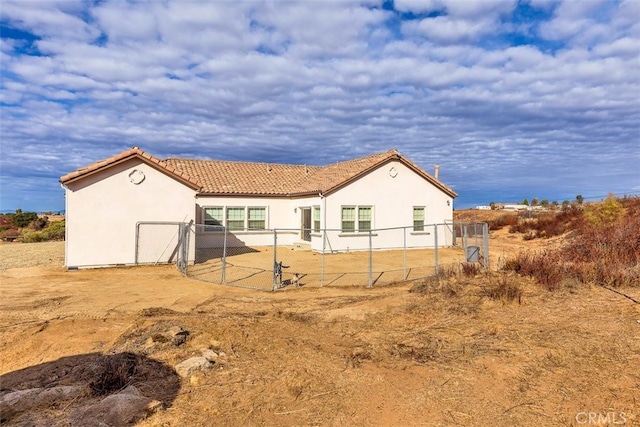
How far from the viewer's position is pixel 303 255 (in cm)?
2027

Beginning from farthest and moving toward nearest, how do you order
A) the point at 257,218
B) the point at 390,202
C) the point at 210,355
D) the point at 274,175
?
1. the point at 274,175
2. the point at 257,218
3. the point at 390,202
4. the point at 210,355

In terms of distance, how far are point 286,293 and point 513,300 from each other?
571 cm

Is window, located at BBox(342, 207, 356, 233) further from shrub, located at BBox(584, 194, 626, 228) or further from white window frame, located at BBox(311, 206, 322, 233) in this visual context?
shrub, located at BBox(584, 194, 626, 228)

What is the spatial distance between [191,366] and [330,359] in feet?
6.57

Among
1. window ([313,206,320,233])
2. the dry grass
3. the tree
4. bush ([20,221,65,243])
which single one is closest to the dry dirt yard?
the dry grass

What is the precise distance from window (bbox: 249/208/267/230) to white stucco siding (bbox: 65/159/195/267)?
6.22 meters

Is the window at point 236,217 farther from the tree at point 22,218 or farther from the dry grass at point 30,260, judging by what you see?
the tree at point 22,218

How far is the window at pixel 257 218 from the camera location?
76.8 feet

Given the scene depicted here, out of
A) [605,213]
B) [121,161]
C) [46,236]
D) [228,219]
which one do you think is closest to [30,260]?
[121,161]

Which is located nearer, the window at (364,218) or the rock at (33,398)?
the rock at (33,398)

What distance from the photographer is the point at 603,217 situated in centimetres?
2383

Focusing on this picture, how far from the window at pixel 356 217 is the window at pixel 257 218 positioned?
16.7ft

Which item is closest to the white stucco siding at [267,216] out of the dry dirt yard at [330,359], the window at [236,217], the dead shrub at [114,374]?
the window at [236,217]

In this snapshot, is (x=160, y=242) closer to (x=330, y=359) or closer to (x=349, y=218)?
(x=349, y=218)
